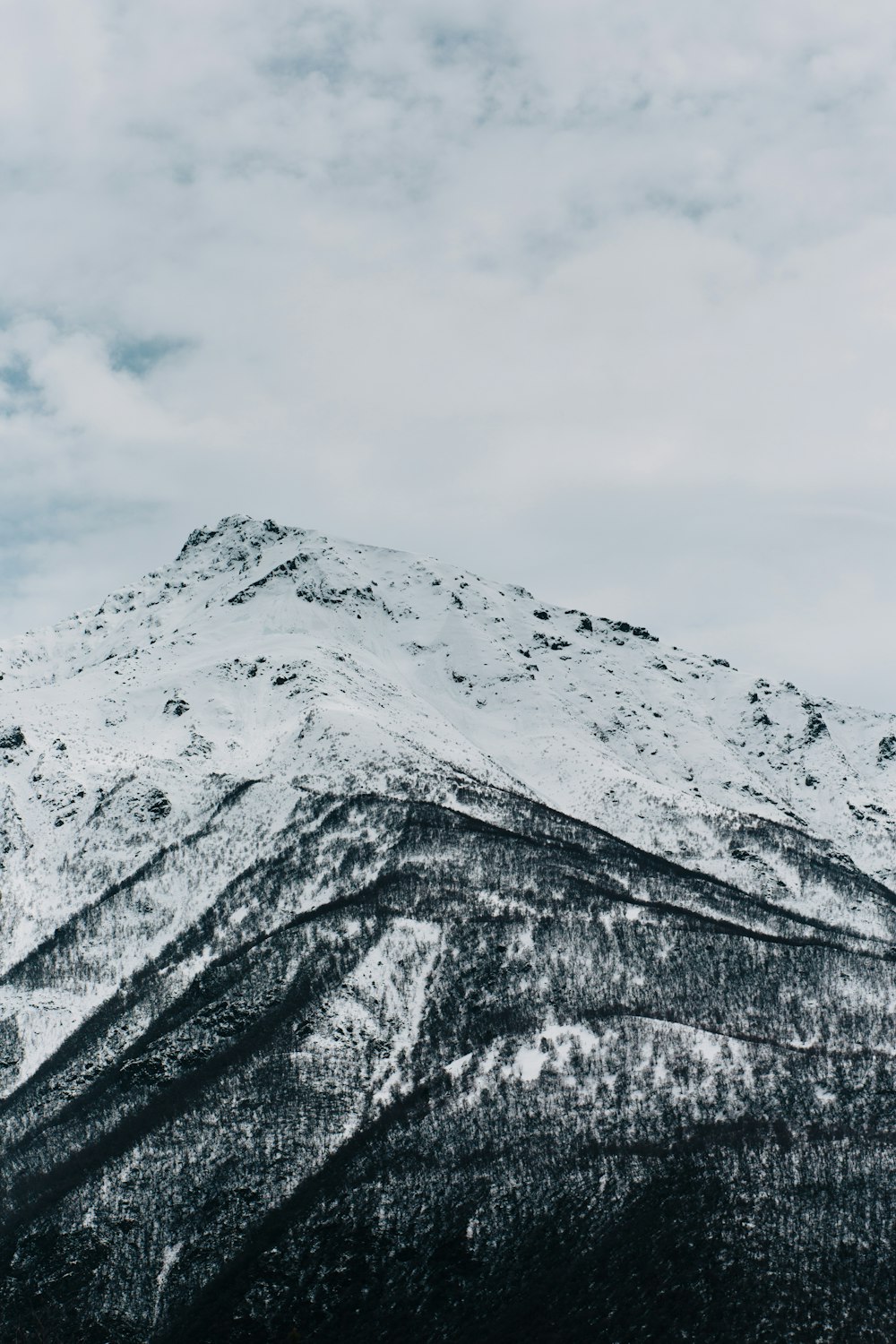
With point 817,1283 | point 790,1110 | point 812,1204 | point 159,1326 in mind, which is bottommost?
point 159,1326

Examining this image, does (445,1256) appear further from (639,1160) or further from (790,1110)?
(790,1110)

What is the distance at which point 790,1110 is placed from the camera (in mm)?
199250

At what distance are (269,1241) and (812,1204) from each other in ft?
248

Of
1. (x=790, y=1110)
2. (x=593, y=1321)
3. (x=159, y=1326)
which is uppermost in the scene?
(x=790, y=1110)

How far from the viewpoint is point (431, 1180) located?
192 m

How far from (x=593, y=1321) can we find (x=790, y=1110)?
50716mm

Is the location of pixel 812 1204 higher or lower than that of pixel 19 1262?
higher

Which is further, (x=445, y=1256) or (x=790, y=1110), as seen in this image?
(x=790, y=1110)

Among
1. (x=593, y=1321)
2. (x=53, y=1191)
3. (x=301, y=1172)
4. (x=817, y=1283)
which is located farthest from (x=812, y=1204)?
(x=53, y=1191)

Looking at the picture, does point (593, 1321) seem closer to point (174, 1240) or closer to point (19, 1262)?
point (174, 1240)

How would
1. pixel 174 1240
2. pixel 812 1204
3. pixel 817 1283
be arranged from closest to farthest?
pixel 817 1283 → pixel 812 1204 → pixel 174 1240

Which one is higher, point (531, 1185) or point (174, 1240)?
point (531, 1185)

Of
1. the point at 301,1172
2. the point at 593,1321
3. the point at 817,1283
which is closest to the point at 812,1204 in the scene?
the point at 817,1283

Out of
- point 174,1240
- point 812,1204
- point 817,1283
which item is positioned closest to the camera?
point 817,1283
